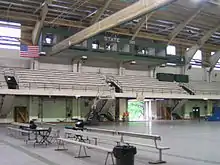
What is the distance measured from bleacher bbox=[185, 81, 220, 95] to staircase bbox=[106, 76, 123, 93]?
1160cm

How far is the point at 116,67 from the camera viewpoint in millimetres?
34969

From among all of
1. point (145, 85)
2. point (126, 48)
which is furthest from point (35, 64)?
point (145, 85)

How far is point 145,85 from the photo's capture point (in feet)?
109

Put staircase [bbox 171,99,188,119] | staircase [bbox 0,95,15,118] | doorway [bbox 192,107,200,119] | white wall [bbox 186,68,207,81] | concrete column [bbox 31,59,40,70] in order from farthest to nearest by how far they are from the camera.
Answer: white wall [bbox 186,68,207,81] → doorway [bbox 192,107,200,119] → staircase [bbox 171,99,188,119] → concrete column [bbox 31,59,40,70] → staircase [bbox 0,95,15,118]

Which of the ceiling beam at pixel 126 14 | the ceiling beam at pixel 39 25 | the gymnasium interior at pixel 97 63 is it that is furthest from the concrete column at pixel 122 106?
the ceiling beam at pixel 126 14

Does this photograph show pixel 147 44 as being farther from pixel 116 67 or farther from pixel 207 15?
pixel 207 15

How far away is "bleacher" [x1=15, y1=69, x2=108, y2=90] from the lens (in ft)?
87.5

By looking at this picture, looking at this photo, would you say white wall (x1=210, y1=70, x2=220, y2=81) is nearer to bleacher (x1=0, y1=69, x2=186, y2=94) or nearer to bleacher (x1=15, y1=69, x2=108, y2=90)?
bleacher (x1=0, y1=69, x2=186, y2=94)

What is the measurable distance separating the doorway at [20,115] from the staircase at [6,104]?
117 centimetres

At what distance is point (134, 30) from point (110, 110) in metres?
9.36

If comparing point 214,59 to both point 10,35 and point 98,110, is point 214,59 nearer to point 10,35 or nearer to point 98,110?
point 98,110

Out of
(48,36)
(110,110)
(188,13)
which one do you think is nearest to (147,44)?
(188,13)

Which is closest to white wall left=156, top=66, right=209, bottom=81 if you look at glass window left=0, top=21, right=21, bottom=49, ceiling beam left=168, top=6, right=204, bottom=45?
ceiling beam left=168, top=6, right=204, bottom=45

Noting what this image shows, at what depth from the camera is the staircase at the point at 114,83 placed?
30.6 meters
